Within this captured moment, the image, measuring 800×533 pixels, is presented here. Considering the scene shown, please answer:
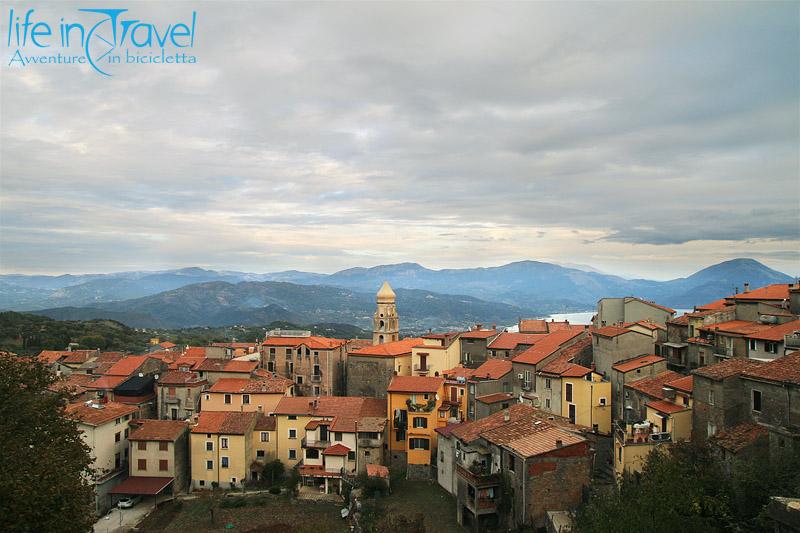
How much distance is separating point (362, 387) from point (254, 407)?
11958mm

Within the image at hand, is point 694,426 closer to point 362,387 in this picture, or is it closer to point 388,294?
point 362,387

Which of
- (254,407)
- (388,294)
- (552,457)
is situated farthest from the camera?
(388,294)

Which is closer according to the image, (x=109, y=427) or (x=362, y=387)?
(x=109, y=427)

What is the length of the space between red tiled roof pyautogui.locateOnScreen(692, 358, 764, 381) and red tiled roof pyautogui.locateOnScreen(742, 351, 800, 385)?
0.53 metres

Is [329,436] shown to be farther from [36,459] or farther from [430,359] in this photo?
[36,459]

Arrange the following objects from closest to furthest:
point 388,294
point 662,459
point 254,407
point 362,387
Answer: point 662,459 → point 254,407 → point 362,387 → point 388,294

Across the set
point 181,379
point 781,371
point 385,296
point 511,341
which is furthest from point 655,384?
point 385,296

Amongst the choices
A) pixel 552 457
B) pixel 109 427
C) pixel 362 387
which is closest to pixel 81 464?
pixel 552 457

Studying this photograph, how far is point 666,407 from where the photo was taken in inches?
1415

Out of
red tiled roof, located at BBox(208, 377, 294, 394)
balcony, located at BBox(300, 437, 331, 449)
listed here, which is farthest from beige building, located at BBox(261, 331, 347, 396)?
balcony, located at BBox(300, 437, 331, 449)

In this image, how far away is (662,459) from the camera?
86.1 feet

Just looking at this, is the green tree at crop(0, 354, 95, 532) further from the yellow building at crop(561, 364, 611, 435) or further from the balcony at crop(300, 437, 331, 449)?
the yellow building at crop(561, 364, 611, 435)

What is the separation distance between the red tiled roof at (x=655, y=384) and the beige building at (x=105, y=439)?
141 feet

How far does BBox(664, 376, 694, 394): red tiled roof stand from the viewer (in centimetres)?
3645
